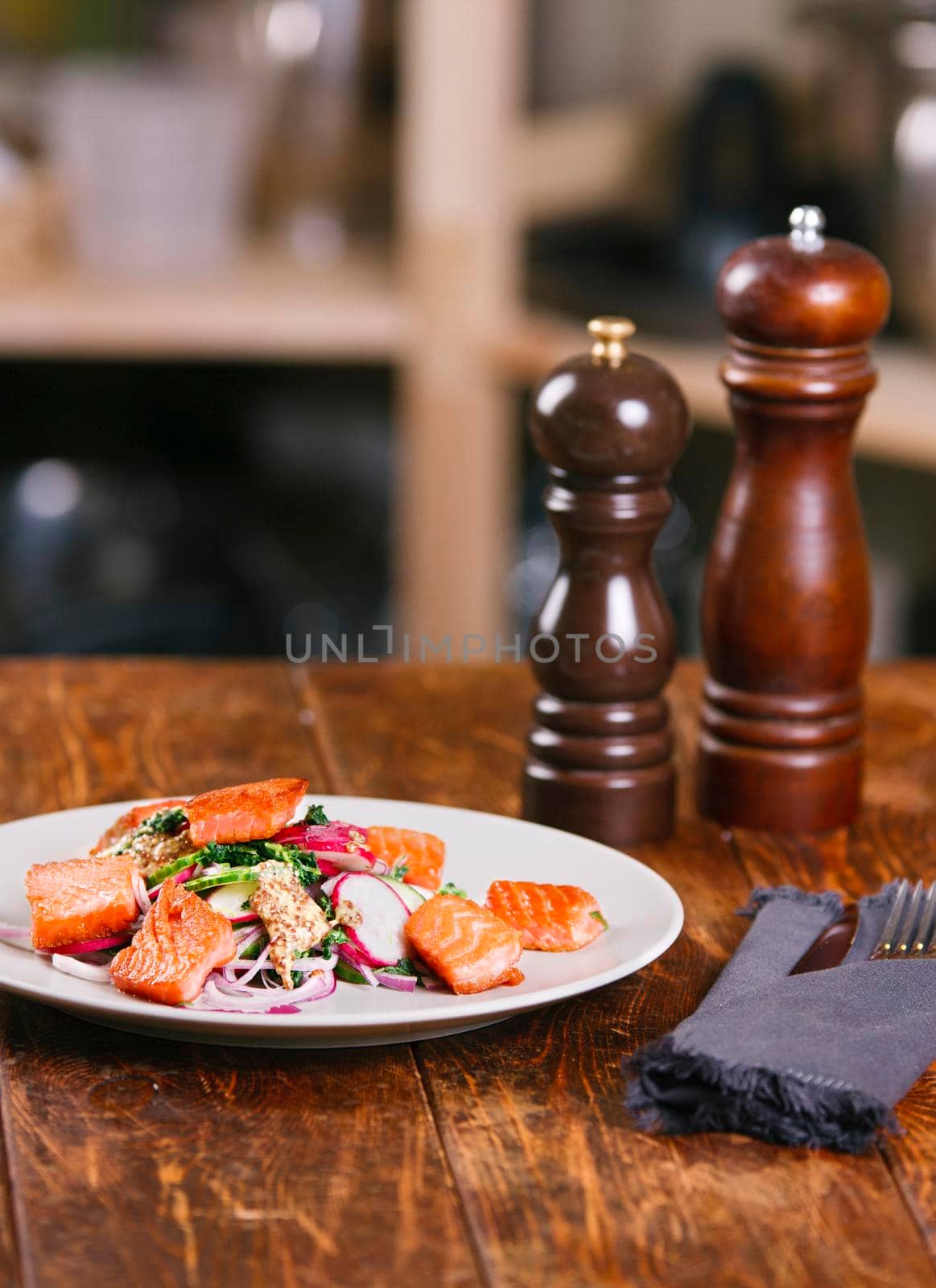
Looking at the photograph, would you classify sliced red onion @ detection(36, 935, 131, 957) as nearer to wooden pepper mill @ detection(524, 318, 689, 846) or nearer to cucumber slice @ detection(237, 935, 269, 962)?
cucumber slice @ detection(237, 935, 269, 962)

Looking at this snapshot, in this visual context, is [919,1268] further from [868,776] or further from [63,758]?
[63,758]

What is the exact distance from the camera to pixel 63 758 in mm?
1198

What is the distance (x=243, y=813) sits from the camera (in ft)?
2.59

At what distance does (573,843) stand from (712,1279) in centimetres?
34

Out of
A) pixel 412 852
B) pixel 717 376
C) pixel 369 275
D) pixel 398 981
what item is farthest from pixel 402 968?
pixel 369 275

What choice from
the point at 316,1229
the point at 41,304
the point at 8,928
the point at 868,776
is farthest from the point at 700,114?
the point at 316,1229

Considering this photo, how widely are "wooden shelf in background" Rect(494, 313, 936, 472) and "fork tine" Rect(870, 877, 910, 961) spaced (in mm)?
834

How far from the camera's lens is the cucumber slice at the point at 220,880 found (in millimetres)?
769

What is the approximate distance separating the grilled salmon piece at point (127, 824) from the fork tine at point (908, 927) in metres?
0.36

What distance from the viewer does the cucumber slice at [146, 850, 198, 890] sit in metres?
0.79

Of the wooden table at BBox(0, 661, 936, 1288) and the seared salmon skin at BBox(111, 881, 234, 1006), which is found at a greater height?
the seared salmon skin at BBox(111, 881, 234, 1006)

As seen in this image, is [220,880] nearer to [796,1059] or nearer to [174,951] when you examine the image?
[174,951]

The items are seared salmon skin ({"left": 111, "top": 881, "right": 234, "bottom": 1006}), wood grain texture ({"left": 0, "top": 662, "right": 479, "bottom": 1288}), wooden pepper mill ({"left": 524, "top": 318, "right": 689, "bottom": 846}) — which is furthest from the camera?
wooden pepper mill ({"left": 524, "top": 318, "right": 689, "bottom": 846})

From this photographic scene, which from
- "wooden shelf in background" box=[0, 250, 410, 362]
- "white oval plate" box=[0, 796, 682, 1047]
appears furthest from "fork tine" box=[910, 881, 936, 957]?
"wooden shelf in background" box=[0, 250, 410, 362]
